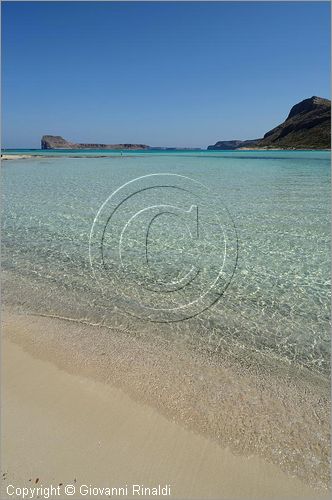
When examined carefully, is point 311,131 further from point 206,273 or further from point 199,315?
point 199,315

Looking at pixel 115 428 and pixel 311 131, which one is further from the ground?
pixel 311 131

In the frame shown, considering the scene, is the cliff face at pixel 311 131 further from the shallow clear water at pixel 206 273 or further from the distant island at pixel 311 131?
the shallow clear water at pixel 206 273

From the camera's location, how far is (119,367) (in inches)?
210

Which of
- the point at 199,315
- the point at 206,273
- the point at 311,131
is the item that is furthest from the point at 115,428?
the point at 311,131

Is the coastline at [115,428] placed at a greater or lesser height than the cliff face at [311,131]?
lesser

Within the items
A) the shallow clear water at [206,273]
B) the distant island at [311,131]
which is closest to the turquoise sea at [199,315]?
the shallow clear water at [206,273]

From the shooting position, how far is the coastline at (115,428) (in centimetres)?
Answer: 364

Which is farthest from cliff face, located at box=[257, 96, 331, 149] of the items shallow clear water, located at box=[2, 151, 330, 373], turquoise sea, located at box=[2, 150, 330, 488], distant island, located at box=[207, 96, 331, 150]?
turquoise sea, located at box=[2, 150, 330, 488]

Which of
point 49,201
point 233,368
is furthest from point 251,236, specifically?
point 49,201

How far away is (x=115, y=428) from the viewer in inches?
165

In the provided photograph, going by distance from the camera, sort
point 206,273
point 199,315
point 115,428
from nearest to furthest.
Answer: point 115,428 → point 199,315 → point 206,273

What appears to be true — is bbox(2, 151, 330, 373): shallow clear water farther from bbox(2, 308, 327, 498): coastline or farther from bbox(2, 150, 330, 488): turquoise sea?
bbox(2, 308, 327, 498): coastline

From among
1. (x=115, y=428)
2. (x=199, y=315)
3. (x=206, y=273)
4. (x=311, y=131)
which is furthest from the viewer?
(x=311, y=131)

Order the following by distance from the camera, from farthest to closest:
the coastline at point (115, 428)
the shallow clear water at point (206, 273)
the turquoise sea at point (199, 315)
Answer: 1. the shallow clear water at point (206, 273)
2. the turquoise sea at point (199, 315)
3. the coastline at point (115, 428)
